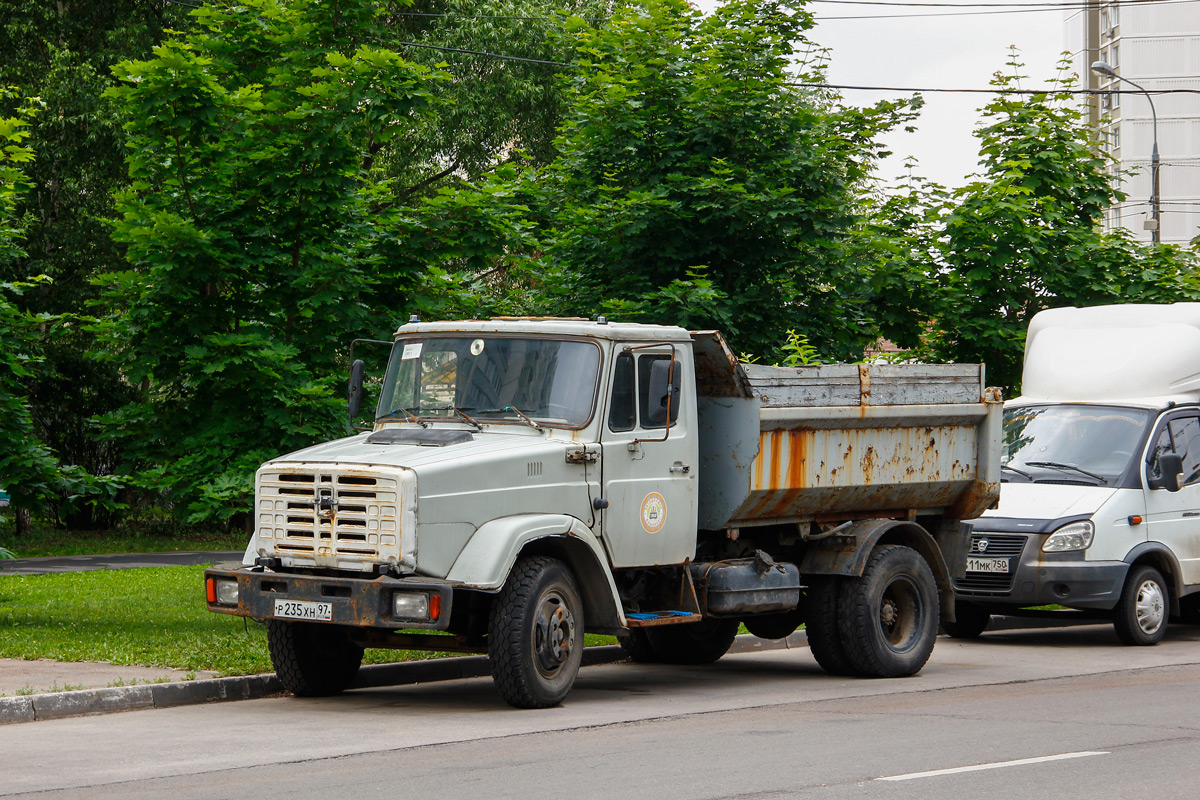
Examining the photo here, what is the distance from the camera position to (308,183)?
13.4m

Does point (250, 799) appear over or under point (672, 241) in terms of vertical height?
under

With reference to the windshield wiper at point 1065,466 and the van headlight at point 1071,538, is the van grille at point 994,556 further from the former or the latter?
the windshield wiper at point 1065,466

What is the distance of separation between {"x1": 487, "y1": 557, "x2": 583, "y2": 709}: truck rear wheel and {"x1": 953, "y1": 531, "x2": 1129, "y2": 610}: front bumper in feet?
16.7

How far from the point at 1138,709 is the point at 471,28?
2405cm

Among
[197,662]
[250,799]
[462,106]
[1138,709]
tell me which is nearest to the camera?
[250,799]

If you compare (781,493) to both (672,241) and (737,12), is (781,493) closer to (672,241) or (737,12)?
(672,241)

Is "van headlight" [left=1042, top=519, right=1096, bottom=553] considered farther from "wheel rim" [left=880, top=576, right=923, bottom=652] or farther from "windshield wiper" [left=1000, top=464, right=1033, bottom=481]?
"wheel rim" [left=880, top=576, right=923, bottom=652]

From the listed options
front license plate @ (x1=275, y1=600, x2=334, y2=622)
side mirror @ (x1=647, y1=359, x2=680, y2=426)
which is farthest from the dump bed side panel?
front license plate @ (x1=275, y1=600, x2=334, y2=622)

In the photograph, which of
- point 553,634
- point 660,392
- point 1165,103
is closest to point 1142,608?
point 660,392

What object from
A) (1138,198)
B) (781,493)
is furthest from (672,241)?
(1138,198)

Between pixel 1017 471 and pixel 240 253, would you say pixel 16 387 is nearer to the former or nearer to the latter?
pixel 240 253

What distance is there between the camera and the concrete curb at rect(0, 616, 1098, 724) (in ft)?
31.7

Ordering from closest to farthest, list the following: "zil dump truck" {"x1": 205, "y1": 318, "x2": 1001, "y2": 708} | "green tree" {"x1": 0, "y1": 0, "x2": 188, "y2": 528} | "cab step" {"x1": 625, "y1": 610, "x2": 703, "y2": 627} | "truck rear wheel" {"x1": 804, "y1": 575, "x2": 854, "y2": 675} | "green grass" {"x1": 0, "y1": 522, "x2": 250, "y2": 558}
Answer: "zil dump truck" {"x1": 205, "y1": 318, "x2": 1001, "y2": 708}, "cab step" {"x1": 625, "y1": 610, "x2": 703, "y2": 627}, "truck rear wheel" {"x1": 804, "y1": 575, "x2": 854, "y2": 675}, "green grass" {"x1": 0, "y1": 522, "x2": 250, "y2": 558}, "green tree" {"x1": 0, "y1": 0, "x2": 188, "y2": 528}

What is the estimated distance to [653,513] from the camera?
10.8 meters
